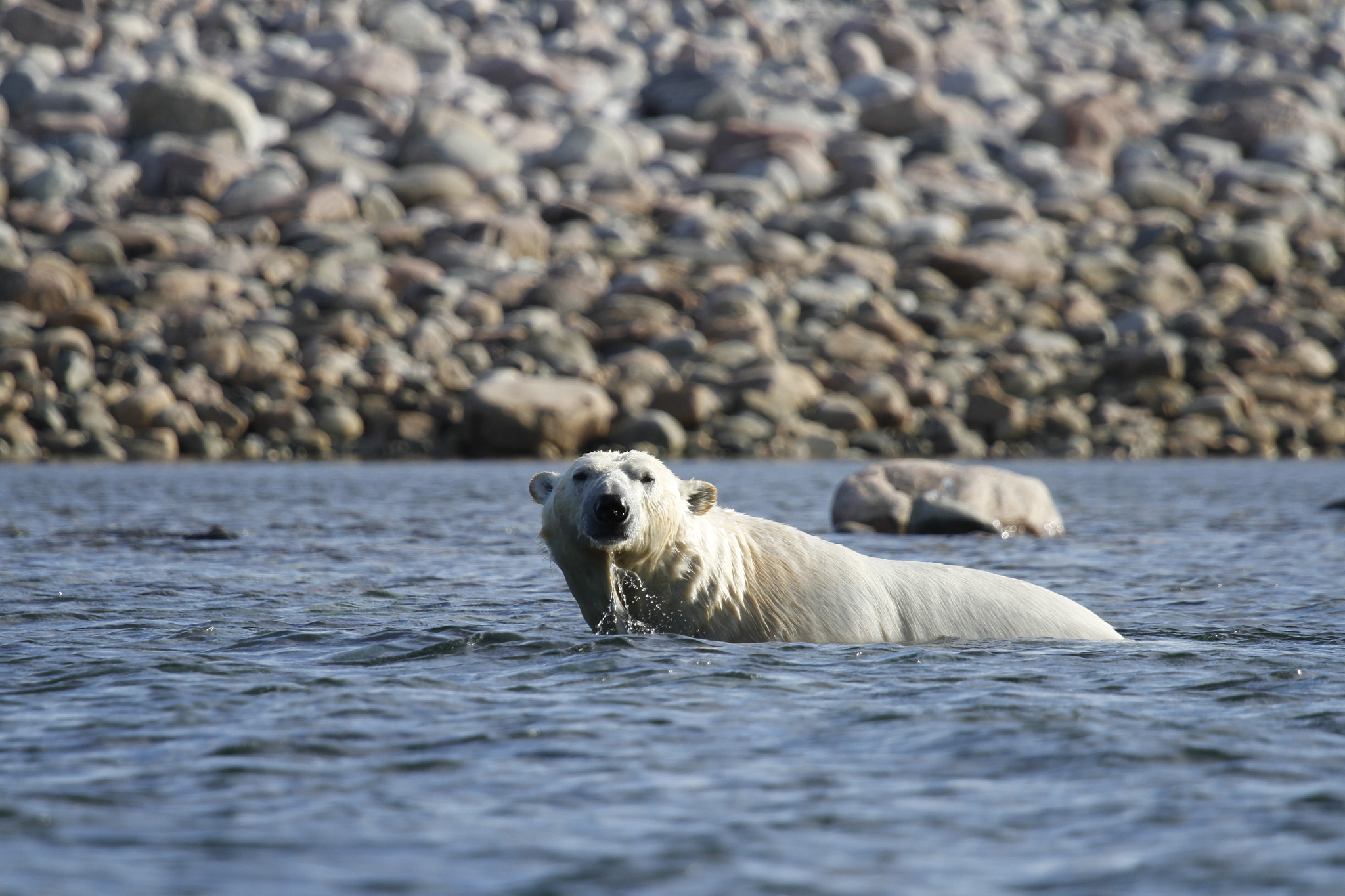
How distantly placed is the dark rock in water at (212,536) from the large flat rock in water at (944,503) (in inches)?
214

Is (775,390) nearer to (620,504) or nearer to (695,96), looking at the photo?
(620,504)

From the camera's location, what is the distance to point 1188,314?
31.0 meters

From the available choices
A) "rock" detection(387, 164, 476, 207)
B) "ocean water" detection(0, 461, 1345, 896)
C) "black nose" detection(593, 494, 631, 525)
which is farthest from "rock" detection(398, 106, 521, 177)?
"black nose" detection(593, 494, 631, 525)

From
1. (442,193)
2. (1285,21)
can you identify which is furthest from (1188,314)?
(1285,21)

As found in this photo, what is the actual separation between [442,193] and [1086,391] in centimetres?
1651

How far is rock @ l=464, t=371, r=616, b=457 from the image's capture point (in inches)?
971

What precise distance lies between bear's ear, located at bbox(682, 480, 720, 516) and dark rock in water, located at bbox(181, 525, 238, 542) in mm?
6834

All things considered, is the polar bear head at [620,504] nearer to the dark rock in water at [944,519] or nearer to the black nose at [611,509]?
the black nose at [611,509]

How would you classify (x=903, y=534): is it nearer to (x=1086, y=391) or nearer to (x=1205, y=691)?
(x=1205, y=691)

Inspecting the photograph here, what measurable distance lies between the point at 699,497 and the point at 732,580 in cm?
45

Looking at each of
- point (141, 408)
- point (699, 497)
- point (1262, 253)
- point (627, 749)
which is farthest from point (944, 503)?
point (1262, 253)

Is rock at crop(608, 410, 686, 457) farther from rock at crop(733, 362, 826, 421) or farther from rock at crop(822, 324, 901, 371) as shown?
rock at crop(822, 324, 901, 371)

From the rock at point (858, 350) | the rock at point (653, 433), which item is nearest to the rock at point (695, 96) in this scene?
the rock at point (858, 350)

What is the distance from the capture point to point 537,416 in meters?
24.6
